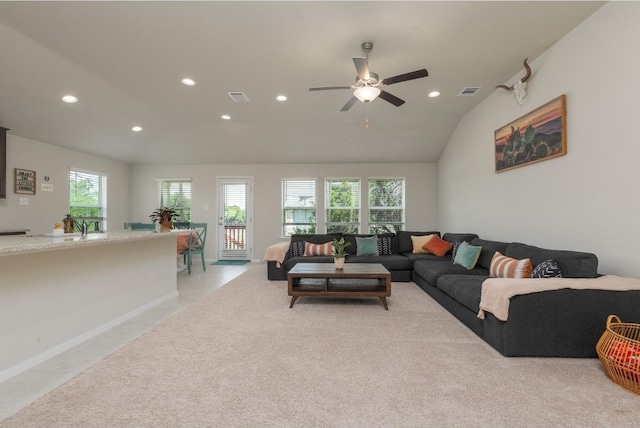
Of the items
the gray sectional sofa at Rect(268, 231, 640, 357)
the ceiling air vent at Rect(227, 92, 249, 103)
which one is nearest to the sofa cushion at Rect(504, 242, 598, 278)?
the gray sectional sofa at Rect(268, 231, 640, 357)

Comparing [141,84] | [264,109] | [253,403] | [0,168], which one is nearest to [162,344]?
[253,403]

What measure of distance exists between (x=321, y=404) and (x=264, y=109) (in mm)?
4464

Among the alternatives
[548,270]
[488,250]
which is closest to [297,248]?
[488,250]

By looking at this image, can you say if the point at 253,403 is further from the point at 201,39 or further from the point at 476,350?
the point at 201,39

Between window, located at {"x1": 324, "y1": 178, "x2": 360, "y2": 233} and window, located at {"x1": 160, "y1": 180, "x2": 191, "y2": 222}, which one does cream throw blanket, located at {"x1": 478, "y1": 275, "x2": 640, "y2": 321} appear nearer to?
window, located at {"x1": 324, "y1": 178, "x2": 360, "y2": 233}

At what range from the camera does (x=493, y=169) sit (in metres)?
4.48

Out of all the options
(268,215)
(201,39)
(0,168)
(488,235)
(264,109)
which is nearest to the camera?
(201,39)

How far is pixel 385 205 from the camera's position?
712 centimetres

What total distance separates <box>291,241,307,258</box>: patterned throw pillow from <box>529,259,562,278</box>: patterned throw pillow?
3436mm

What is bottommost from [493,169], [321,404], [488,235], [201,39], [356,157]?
[321,404]

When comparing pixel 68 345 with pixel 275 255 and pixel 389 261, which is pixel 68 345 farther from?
pixel 389 261

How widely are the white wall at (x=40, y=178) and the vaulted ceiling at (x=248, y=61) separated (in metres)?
0.23

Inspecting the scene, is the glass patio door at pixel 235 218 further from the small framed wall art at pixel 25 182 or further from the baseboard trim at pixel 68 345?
the baseboard trim at pixel 68 345

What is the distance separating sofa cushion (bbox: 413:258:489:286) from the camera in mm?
3807
